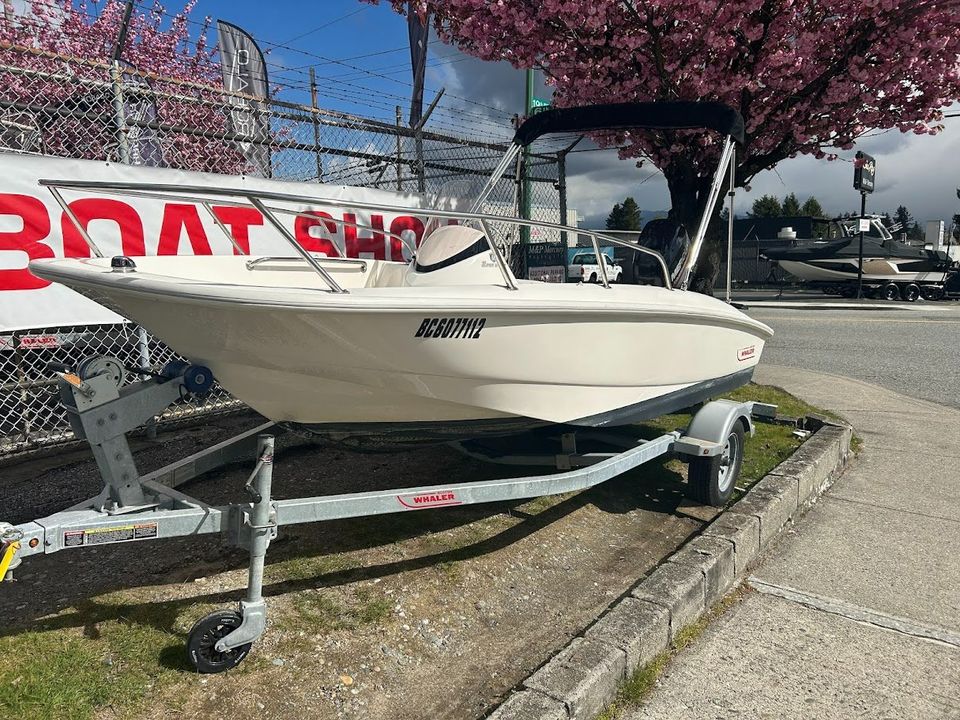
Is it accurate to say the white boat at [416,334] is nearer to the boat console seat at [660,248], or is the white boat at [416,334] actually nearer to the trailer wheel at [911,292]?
the boat console seat at [660,248]

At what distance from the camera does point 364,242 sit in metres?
6.17

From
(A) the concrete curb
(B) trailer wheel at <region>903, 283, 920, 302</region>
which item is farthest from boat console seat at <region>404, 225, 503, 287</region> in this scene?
(B) trailer wheel at <region>903, 283, 920, 302</region>

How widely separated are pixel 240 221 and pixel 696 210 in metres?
4.20

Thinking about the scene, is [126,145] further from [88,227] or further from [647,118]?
[647,118]

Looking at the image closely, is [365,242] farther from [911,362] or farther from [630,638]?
[911,362]

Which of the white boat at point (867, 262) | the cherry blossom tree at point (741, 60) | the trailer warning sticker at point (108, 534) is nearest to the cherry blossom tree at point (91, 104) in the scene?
the cherry blossom tree at point (741, 60)

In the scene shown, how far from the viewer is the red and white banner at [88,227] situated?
435cm

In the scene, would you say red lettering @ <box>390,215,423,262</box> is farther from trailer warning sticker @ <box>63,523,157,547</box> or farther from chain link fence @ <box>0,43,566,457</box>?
trailer warning sticker @ <box>63,523,157,547</box>

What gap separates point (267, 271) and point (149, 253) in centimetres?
194

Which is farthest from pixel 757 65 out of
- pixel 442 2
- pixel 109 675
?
pixel 109 675

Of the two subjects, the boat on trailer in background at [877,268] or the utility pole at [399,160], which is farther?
the boat on trailer in background at [877,268]

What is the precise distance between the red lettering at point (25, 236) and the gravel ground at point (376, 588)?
4.33 ft

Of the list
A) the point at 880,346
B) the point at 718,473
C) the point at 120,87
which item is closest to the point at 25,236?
the point at 120,87

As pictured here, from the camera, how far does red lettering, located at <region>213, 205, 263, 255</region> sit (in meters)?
5.30
